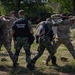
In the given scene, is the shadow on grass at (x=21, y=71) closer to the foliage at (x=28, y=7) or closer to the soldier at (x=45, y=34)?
the soldier at (x=45, y=34)

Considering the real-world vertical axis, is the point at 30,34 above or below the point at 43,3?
above

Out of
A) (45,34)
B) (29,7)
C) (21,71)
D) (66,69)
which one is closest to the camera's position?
(21,71)

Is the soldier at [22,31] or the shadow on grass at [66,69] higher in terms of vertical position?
the soldier at [22,31]

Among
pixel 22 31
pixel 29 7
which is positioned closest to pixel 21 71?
pixel 22 31

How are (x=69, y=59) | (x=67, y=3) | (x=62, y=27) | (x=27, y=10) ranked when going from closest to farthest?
1. (x=62, y=27)
2. (x=69, y=59)
3. (x=27, y=10)
4. (x=67, y=3)

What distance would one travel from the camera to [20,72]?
412 inches

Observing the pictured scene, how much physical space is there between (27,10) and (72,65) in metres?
36.0

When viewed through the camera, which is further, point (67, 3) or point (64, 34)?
point (67, 3)

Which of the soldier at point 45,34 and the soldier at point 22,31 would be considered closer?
the soldier at point 22,31

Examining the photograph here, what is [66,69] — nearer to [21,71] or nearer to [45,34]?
[45,34]

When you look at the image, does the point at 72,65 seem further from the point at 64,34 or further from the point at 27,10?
the point at 27,10

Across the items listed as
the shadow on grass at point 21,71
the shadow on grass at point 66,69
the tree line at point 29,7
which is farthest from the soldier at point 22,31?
the tree line at point 29,7


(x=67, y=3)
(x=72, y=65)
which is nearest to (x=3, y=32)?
(x=72, y=65)

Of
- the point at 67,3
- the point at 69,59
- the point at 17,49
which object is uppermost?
the point at 17,49
